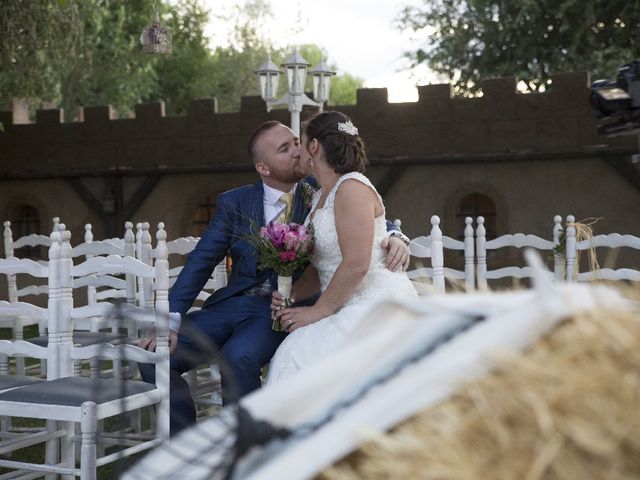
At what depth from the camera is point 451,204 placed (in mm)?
13906

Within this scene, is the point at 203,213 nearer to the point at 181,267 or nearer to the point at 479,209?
the point at 479,209

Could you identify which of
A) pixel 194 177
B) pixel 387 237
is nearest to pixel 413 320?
pixel 387 237

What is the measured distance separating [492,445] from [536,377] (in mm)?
88

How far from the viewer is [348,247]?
3818 millimetres

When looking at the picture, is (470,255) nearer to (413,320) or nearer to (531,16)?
(413,320)

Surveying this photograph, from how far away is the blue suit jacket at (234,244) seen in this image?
4344 mm

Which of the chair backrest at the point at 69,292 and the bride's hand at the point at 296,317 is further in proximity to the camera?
the chair backrest at the point at 69,292

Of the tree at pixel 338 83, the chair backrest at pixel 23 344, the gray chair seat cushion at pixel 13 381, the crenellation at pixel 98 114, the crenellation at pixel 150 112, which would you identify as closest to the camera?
the chair backrest at pixel 23 344

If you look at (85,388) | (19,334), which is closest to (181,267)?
(19,334)

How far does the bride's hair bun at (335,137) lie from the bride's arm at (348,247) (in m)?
0.13

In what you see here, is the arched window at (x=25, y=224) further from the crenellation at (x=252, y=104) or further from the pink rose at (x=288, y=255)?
the pink rose at (x=288, y=255)

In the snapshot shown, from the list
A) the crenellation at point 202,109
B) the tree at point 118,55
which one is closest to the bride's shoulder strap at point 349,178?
the tree at point 118,55

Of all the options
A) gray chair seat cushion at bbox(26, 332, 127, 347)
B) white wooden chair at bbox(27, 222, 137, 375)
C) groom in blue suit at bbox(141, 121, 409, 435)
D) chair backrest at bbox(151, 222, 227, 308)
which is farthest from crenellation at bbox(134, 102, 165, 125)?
groom in blue suit at bbox(141, 121, 409, 435)

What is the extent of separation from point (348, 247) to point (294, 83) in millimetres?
5330
